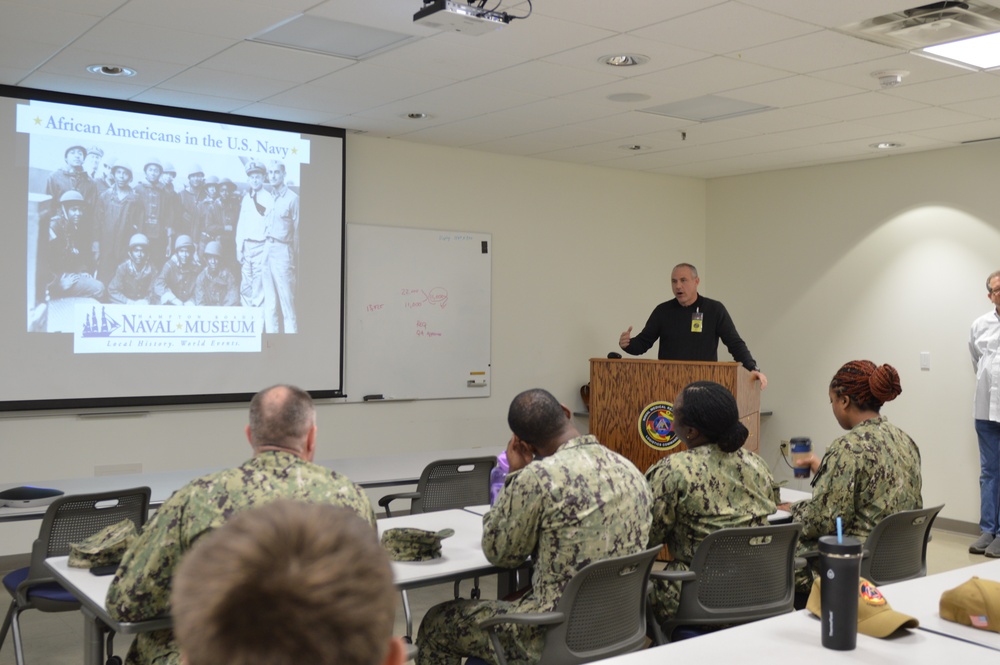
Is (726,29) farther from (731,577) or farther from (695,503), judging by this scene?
(731,577)

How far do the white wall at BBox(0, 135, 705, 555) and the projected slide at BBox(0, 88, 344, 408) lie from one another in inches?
11.3

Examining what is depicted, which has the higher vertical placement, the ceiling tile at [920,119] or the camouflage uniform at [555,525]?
the ceiling tile at [920,119]

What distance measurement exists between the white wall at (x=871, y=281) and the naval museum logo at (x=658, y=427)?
9.38ft

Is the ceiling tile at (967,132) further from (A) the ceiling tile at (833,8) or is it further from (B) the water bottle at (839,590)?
(B) the water bottle at (839,590)

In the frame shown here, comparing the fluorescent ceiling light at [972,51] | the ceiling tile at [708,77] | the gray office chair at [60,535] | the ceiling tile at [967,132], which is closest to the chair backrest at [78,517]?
the gray office chair at [60,535]

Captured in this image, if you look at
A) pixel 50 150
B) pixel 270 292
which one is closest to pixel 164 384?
pixel 270 292

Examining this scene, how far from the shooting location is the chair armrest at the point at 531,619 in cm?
251

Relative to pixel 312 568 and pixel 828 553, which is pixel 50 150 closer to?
pixel 828 553

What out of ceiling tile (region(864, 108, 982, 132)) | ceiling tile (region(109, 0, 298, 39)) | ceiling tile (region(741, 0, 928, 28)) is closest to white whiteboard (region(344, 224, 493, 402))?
ceiling tile (region(109, 0, 298, 39))

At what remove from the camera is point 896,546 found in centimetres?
321

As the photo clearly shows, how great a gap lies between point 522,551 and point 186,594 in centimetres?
205

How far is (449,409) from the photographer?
24.4 feet

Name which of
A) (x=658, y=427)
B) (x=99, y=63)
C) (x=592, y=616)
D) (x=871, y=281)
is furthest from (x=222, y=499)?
(x=871, y=281)

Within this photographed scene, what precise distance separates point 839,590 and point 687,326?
15.6ft
